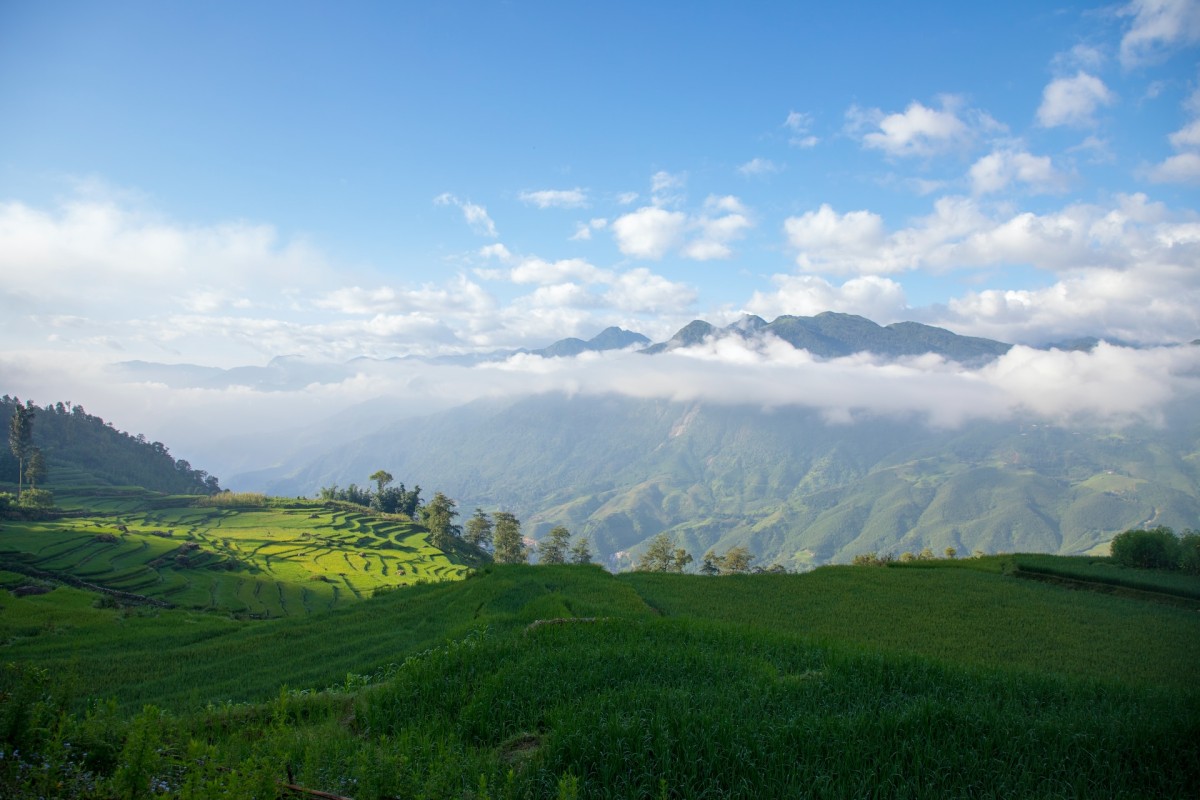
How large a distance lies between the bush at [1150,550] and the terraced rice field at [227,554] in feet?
181

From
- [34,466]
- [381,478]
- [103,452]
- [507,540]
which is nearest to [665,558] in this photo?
[507,540]

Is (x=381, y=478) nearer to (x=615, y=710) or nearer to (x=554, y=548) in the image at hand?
(x=554, y=548)

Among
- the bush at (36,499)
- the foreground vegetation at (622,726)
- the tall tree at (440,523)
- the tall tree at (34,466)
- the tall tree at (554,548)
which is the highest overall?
the foreground vegetation at (622,726)

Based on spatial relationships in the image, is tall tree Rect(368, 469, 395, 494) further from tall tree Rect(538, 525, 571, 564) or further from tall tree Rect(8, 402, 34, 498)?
tall tree Rect(8, 402, 34, 498)

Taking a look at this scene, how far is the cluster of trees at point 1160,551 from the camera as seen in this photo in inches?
1303

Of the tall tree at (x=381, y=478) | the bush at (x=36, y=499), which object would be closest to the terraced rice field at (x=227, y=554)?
the bush at (x=36, y=499)

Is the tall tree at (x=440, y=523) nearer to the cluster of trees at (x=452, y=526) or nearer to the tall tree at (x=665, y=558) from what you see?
the cluster of trees at (x=452, y=526)

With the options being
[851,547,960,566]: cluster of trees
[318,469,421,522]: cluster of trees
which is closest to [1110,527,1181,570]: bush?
[851,547,960,566]: cluster of trees

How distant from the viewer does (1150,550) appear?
114ft

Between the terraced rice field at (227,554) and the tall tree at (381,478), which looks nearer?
the terraced rice field at (227,554)

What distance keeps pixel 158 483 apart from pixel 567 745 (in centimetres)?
17820

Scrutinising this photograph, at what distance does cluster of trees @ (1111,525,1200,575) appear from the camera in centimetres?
3309

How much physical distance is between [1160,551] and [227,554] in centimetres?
7510

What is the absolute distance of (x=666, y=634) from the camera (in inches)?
489
